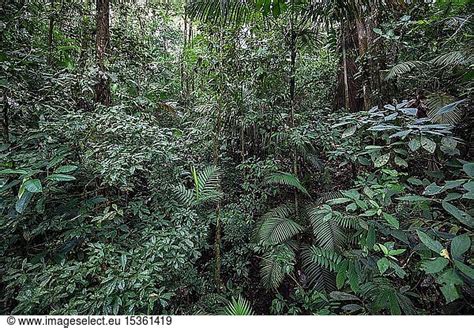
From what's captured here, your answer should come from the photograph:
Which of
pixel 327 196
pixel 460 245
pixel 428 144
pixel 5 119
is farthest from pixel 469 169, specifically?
pixel 5 119

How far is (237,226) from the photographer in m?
2.44

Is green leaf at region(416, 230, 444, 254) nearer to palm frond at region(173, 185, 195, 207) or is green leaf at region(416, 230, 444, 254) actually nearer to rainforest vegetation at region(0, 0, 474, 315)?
rainforest vegetation at region(0, 0, 474, 315)

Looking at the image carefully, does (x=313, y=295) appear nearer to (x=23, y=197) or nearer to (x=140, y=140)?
(x=140, y=140)

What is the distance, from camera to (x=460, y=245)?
111 centimetres

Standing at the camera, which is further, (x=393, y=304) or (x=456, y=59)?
(x=456, y=59)

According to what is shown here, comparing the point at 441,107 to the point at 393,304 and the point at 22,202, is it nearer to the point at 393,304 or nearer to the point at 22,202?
the point at 393,304

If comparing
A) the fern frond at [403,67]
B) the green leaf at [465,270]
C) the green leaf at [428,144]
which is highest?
the fern frond at [403,67]

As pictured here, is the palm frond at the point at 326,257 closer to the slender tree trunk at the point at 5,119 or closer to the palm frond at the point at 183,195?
the palm frond at the point at 183,195

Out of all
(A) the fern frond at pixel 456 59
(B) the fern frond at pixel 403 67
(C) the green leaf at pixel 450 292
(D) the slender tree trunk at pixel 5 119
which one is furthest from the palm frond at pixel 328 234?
(D) the slender tree trunk at pixel 5 119

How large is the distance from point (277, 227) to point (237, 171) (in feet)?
2.83

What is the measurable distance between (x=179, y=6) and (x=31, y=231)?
3.79 meters

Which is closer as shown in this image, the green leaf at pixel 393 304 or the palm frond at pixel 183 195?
the green leaf at pixel 393 304

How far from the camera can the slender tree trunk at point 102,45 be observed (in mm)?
2543

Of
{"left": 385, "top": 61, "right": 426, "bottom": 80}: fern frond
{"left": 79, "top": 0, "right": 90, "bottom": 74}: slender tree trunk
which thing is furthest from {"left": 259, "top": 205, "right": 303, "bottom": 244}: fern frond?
{"left": 79, "top": 0, "right": 90, "bottom": 74}: slender tree trunk
